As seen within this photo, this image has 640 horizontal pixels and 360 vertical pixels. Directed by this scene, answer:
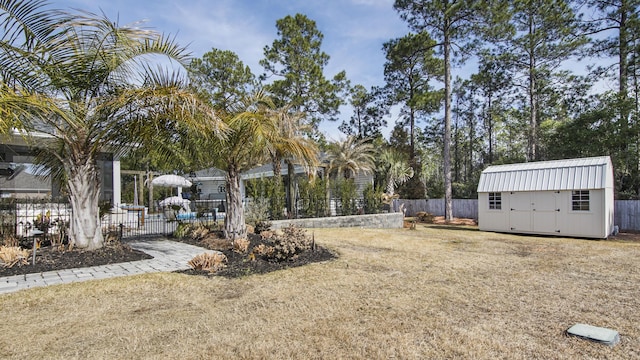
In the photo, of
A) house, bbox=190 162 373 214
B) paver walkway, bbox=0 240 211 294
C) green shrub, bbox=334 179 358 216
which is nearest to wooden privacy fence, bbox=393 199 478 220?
house, bbox=190 162 373 214

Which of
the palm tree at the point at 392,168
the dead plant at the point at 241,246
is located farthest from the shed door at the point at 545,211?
the dead plant at the point at 241,246

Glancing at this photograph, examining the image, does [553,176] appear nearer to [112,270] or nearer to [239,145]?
[239,145]

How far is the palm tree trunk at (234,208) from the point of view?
27.8 ft

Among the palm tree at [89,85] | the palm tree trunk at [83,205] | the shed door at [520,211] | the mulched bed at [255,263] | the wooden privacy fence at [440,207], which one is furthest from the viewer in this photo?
the wooden privacy fence at [440,207]

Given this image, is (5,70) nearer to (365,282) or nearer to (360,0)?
Result: (365,282)

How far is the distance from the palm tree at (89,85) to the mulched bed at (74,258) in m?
0.25

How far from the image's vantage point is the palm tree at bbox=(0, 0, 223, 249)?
5.85m

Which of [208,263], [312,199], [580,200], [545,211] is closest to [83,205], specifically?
[208,263]

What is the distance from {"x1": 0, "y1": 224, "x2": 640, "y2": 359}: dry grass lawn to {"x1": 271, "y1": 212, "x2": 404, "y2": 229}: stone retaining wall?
6253 millimetres

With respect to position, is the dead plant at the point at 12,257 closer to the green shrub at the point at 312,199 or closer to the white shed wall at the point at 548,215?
the green shrub at the point at 312,199

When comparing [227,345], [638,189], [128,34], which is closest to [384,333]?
[227,345]

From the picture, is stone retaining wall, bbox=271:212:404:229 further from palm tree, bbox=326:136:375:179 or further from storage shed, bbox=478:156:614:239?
palm tree, bbox=326:136:375:179

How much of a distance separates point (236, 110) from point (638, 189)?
57.4ft

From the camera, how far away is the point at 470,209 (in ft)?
62.6
